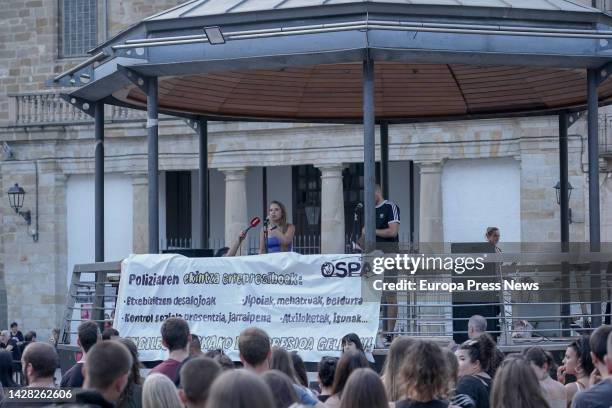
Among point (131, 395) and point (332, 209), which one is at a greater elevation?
point (332, 209)

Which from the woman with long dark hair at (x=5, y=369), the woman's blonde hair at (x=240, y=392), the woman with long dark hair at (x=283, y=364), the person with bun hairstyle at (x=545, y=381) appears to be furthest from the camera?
the woman with long dark hair at (x=5, y=369)

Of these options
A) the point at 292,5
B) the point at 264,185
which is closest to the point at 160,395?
the point at 292,5

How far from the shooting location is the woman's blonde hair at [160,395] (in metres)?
6.83

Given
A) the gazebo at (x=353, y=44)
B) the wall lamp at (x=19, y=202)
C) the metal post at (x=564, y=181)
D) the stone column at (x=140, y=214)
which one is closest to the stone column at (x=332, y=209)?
the stone column at (x=140, y=214)

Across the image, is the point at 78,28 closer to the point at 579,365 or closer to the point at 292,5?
the point at 292,5

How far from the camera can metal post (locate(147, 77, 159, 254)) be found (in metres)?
14.9

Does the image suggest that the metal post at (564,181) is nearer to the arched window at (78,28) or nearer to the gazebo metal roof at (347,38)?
the gazebo metal roof at (347,38)

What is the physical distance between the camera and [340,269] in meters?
13.5

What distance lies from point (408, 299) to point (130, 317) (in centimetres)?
313

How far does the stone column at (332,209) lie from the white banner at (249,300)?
1887 centimetres

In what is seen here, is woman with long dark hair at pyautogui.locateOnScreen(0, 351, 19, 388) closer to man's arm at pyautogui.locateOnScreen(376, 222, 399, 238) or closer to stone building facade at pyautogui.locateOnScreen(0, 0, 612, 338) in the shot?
man's arm at pyautogui.locateOnScreen(376, 222, 399, 238)

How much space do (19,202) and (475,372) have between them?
1098 inches

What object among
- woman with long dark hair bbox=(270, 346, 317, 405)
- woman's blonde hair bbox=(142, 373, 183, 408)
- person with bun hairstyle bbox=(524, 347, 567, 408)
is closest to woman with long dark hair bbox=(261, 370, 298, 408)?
woman's blonde hair bbox=(142, 373, 183, 408)

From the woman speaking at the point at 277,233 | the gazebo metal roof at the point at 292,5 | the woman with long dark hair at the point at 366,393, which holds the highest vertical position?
the gazebo metal roof at the point at 292,5
